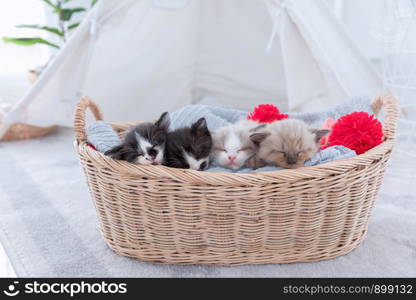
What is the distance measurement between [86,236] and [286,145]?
31.7 inches

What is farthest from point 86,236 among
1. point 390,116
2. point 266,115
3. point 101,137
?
point 390,116

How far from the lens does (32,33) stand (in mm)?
3410

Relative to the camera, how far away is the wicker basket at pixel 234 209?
3.68ft

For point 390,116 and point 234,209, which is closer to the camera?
point 234,209

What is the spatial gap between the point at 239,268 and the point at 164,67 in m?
1.95

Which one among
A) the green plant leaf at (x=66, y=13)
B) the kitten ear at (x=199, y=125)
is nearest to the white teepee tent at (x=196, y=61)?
the green plant leaf at (x=66, y=13)

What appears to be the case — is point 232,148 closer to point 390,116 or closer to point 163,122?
point 163,122

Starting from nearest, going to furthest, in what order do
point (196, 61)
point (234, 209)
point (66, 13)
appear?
point (234, 209), point (66, 13), point (196, 61)

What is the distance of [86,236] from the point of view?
1502 mm

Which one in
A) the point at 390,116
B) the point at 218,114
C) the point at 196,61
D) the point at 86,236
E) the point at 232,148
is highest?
the point at 390,116

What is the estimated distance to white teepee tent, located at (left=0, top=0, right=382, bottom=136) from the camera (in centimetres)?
227

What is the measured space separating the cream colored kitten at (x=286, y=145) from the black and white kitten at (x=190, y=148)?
162mm

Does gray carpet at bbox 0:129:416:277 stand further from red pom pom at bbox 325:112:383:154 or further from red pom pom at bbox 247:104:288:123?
red pom pom at bbox 247:104:288:123

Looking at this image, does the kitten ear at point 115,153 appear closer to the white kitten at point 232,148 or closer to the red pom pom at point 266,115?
the white kitten at point 232,148
